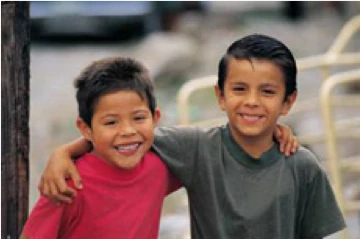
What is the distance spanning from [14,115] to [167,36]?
9.17 meters

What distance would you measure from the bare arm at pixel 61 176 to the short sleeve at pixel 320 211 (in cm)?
67

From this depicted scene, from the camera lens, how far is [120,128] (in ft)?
9.11

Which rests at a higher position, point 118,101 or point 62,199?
point 118,101

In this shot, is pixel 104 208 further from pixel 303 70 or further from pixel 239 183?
pixel 303 70

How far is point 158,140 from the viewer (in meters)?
2.92

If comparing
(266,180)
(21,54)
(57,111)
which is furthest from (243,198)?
(57,111)

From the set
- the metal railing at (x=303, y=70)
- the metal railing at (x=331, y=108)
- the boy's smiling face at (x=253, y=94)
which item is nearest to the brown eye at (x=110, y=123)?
the boy's smiling face at (x=253, y=94)

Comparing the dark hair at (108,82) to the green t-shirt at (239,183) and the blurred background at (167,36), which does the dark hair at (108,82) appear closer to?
the green t-shirt at (239,183)

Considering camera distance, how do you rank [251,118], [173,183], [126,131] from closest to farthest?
[126,131], [251,118], [173,183]

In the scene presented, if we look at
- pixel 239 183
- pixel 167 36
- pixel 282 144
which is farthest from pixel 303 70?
pixel 167 36

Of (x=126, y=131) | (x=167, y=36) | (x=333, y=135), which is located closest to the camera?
(x=126, y=131)

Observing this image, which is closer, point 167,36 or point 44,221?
point 44,221

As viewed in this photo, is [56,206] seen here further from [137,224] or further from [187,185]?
[187,185]

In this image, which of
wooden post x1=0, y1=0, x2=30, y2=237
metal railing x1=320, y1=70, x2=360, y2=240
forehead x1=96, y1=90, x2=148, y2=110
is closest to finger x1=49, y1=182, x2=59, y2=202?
wooden post x1=0, y1=0, x2=30, y2=237
